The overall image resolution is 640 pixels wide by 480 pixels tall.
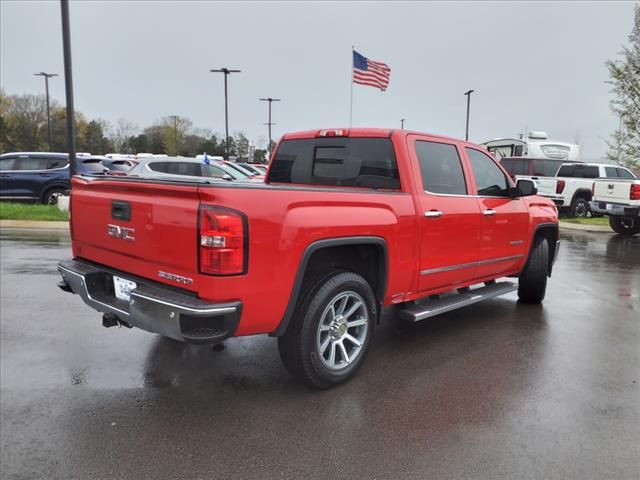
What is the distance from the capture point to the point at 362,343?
3875 mm

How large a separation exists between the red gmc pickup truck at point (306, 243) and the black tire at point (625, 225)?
35.5ft

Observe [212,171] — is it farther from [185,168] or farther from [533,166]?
[533,166]

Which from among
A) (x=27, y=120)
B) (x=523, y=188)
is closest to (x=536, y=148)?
(x=523, y=188)

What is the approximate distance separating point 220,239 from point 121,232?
3.17 feet

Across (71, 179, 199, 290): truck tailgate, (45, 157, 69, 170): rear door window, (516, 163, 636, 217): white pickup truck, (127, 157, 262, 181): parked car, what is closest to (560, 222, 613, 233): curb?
(516, 163, 636, 217): white pickup truck

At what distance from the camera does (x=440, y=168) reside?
461 cm

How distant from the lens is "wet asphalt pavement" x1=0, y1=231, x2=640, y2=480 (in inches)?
109

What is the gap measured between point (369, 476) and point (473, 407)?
1.10 m

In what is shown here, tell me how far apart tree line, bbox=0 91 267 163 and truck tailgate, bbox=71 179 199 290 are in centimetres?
5923

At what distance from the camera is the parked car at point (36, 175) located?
15258 mm

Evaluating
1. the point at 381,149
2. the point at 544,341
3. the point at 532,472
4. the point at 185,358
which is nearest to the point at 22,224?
the point at 185,358

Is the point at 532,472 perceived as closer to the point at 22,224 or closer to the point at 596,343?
the point at 596,343

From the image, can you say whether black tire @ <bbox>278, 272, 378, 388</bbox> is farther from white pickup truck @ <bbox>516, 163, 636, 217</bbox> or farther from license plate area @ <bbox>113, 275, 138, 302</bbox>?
white pickup truck @ <bbox>516, 163, 636, 217</bbox>

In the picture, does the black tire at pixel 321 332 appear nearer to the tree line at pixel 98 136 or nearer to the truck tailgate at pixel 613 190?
the truck tailgate at pixel 613 190
